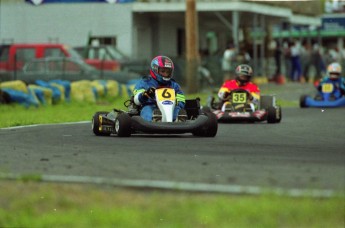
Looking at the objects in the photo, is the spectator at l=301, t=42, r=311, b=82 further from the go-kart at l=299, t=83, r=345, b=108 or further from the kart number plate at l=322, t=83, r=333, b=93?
the kart number plate at l=322, t=83, r=333, b=93

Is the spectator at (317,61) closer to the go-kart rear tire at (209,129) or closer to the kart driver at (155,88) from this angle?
the kart driver at (155,88)

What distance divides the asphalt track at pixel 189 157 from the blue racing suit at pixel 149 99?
450 millimetres

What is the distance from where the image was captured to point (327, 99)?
25.9 metres

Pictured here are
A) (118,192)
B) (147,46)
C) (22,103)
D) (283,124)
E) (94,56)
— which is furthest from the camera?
(147,46)

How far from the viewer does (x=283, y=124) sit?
18.6 m

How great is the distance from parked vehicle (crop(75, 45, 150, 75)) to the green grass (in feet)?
83.0

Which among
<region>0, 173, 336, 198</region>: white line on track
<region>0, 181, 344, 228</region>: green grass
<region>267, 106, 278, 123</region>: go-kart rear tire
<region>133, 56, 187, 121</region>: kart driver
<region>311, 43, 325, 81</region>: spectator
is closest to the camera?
<region>0, 181, 344, 228</region>: green grass

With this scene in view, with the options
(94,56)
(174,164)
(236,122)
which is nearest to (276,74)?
(94,56)

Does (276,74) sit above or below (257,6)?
below

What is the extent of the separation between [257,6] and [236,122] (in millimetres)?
24552

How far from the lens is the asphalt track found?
841cm

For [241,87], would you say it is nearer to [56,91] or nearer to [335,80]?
[335,80]

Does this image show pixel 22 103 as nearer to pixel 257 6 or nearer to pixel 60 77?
pixel 60 77

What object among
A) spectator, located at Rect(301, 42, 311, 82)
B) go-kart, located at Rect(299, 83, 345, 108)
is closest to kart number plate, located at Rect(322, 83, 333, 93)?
go-kart, located at Rect(299, 83, 345, 108)
